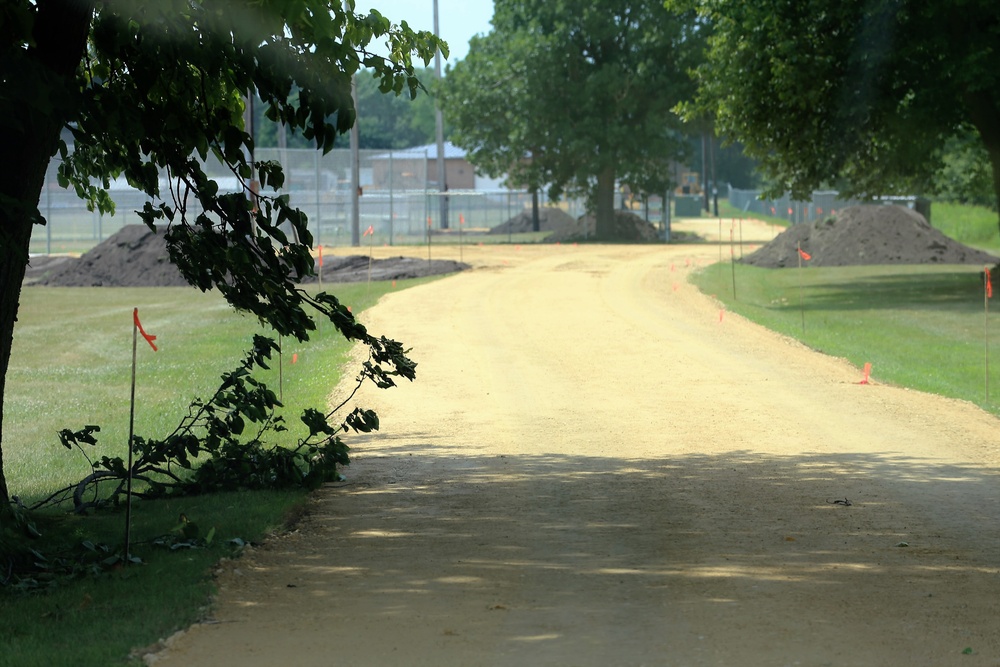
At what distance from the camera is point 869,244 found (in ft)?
136

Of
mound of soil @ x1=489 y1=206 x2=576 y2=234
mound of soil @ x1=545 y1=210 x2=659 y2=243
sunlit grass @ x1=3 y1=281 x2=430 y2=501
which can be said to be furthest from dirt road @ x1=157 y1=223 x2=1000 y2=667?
mound of soil @ x1=489 y1=206 x2=576 y2=234

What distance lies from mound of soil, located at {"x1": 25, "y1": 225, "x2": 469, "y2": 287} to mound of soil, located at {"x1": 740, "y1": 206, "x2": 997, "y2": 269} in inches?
432

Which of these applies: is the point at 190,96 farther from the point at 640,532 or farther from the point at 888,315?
the point at 888,315

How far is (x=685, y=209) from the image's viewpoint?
298 feet

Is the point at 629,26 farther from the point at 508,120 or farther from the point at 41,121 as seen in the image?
the point at 41,121

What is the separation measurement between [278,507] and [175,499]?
132 centimetres

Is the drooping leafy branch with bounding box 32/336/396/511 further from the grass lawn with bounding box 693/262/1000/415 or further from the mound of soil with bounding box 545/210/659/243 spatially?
the mound of soil with bounding box 545/210/659/243

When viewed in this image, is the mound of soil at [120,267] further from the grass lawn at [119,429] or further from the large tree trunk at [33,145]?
the large tree trunk at [33,145]

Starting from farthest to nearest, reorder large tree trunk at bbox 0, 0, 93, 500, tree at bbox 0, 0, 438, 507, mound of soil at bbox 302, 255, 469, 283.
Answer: mound of soil at bbox 302, 255, 469, 283, large tree trunk at bbox 0, 0, 93, 500, tree at bbox 0, 0, 438, 507

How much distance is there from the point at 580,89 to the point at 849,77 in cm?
2401

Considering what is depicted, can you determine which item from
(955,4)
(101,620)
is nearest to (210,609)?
(101,620)

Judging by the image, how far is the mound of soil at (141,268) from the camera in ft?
122

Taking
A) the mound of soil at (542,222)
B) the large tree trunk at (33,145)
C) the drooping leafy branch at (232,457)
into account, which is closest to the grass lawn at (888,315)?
the drooping leafy branch at (232,457)

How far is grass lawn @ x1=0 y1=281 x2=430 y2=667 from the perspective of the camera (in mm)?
6742
